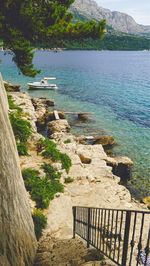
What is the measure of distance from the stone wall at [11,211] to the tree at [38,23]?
7.86 meters

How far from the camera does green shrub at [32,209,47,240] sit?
33.5 ft

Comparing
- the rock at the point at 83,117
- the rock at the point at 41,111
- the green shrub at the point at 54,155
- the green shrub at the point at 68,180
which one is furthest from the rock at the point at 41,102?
the green shrub at the point at 68,180

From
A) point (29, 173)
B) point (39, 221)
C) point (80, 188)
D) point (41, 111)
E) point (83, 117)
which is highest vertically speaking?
point (29, 173)

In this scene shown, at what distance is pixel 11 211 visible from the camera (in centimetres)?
681

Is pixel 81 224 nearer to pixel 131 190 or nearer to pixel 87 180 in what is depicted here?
pixel 87 180

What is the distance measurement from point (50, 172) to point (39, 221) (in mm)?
4259

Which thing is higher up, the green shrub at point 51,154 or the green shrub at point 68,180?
the green shrub at point 51,154

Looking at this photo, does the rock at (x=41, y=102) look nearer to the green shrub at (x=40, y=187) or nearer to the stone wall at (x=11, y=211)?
the green shrub at (x=40, y=187)

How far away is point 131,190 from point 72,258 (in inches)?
489

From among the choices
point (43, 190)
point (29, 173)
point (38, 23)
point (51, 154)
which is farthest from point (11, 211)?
point (38, 23)

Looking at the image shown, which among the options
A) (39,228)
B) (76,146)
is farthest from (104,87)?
(39,228)

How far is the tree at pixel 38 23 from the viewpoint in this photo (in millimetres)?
13406

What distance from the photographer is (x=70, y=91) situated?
57.1 m

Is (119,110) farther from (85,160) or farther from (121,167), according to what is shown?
(85,160)
